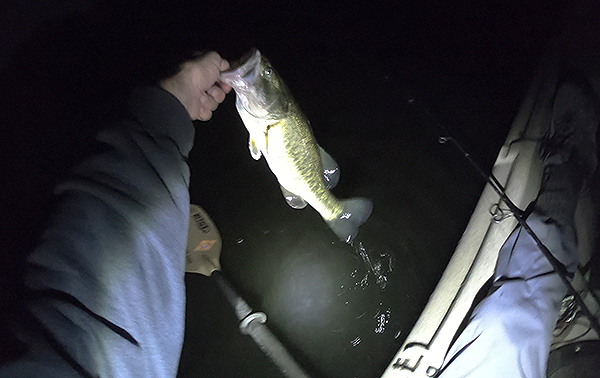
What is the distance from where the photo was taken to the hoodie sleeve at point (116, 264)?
0.57 meters

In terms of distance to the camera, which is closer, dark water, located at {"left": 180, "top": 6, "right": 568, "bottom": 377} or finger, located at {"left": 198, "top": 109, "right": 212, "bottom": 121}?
finger, located at {"left": 198, "top": 109, "right": 212, "bottom": 121}

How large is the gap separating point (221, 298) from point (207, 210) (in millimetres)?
552

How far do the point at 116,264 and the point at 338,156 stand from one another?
73.6 inches

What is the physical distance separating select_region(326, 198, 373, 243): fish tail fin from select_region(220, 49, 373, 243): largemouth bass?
71mm

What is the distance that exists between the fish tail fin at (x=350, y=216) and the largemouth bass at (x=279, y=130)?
0.07m

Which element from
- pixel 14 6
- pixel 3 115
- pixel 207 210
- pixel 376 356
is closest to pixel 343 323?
pixel 376 356

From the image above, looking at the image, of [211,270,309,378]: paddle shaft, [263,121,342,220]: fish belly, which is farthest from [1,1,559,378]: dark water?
[263,121,342,220]: fish belly

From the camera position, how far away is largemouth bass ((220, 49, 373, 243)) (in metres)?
1.20

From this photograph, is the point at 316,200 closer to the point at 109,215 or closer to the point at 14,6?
the point at 109,215

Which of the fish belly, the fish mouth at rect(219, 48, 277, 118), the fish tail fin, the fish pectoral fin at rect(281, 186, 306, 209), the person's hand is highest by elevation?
the person's hand

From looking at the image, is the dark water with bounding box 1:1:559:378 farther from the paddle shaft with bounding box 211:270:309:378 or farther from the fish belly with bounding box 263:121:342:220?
the fish belly with bounding box 263:121:342:220

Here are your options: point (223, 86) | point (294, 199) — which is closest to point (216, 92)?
point (223, 86)

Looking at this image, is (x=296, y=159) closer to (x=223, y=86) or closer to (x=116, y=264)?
(x=223, y=86)

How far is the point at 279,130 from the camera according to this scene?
4.32ft
